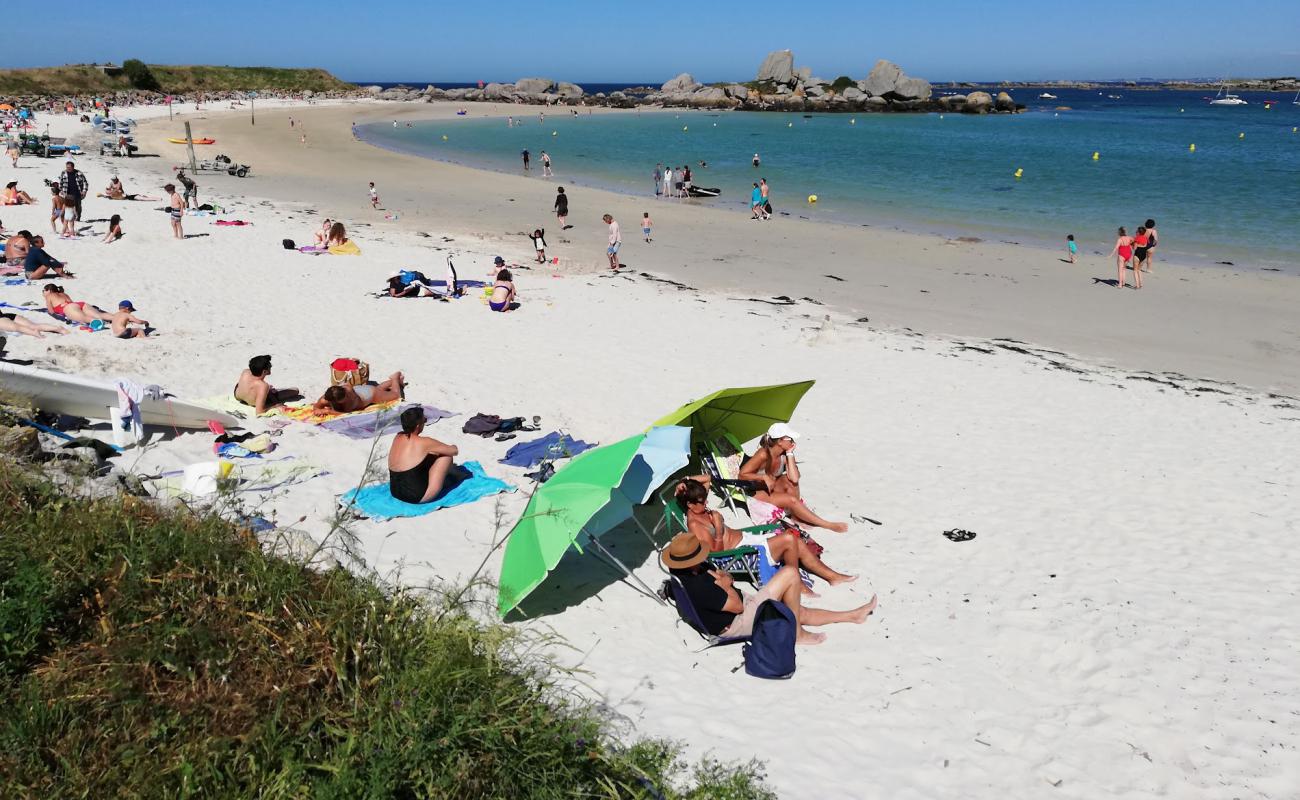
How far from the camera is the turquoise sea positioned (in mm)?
25781

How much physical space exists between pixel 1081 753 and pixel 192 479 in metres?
6.60

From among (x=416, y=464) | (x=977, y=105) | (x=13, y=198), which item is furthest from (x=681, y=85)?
(x=416, y=464)

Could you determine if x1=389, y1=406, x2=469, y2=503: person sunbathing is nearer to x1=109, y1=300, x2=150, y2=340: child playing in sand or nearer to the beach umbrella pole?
the beach umbrella pole

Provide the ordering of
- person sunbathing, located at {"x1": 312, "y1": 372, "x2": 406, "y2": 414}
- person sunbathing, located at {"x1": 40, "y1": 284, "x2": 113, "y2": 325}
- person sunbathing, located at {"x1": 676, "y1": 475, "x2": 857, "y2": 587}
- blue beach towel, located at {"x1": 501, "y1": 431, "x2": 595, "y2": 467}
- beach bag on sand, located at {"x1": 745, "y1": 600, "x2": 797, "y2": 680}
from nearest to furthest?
beach bag on sand, located at {"x1": 745, "y1": 600, "x2": 797, "y2": 680}
person sunbathing, located at {"x1": 676, "y1": 475, "x2": 857, "y2": 587}
blue beach towel, located at {"x1": 501, "y1": 431, "x2": 595, "y2": 467}
person sunbathing, located at {"x1": 312, "y1": 372, "x2": 406, "y2": 414}
person sunbathing, located at {"x1": 40, "y1": 284, "x2": 113, "y2": 325}

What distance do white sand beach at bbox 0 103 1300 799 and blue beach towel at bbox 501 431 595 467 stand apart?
0.29 meters

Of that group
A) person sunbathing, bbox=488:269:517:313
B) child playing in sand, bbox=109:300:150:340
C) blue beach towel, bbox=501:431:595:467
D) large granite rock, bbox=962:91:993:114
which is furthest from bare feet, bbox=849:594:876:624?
large granite rock, bbox=962:91:993:114

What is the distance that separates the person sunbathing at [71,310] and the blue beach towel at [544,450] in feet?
22.3

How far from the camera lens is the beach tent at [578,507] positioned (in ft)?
17.2

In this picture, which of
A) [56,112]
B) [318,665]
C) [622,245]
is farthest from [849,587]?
[56,112]

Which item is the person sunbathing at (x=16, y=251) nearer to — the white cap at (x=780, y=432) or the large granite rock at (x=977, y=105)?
the white cap at (x=780, y=432)

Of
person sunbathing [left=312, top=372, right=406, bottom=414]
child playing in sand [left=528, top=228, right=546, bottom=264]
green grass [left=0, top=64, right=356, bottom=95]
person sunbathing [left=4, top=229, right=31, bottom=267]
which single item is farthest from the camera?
green grass [left=0, top=64, right=356, bottom=95]

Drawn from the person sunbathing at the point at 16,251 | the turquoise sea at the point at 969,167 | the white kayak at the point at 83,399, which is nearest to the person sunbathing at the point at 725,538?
the white kayak at the point at 83,399

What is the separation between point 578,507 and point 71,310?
9.67 metres

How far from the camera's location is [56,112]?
2292 inches
